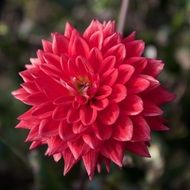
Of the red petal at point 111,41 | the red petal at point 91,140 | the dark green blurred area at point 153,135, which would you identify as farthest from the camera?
the dark green blurred area at point 153,135

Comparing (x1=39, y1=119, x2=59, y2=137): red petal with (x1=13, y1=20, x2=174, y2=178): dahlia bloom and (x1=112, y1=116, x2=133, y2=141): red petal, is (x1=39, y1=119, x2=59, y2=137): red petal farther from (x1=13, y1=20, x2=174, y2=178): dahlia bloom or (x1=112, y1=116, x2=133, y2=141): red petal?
(x1=112, y1=116, x2=133, y2=141): red petal

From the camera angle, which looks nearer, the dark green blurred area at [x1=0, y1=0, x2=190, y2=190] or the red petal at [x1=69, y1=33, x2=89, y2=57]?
the red petal at [x1=69, y1=33, x2=89, y2=57]

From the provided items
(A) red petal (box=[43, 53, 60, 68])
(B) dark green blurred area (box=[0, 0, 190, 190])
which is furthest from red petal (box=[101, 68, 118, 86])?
(B) dark green blurred area (box=[0, 0, 190, 190])

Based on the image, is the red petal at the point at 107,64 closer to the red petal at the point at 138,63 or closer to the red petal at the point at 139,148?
the red petal at the point at 138,63

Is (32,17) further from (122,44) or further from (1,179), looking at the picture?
(122,44)

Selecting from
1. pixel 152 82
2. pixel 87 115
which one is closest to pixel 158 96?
pixel 152 82

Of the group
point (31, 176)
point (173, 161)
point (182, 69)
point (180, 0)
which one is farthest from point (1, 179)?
point (180, 0)

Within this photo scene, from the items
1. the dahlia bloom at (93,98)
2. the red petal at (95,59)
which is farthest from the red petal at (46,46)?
the red petal at (95,59)

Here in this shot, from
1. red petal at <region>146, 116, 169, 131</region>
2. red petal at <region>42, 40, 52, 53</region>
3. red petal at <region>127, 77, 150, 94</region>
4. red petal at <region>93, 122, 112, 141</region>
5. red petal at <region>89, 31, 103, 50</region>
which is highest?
red petal at <region>42, 40, 52, 53</region>
